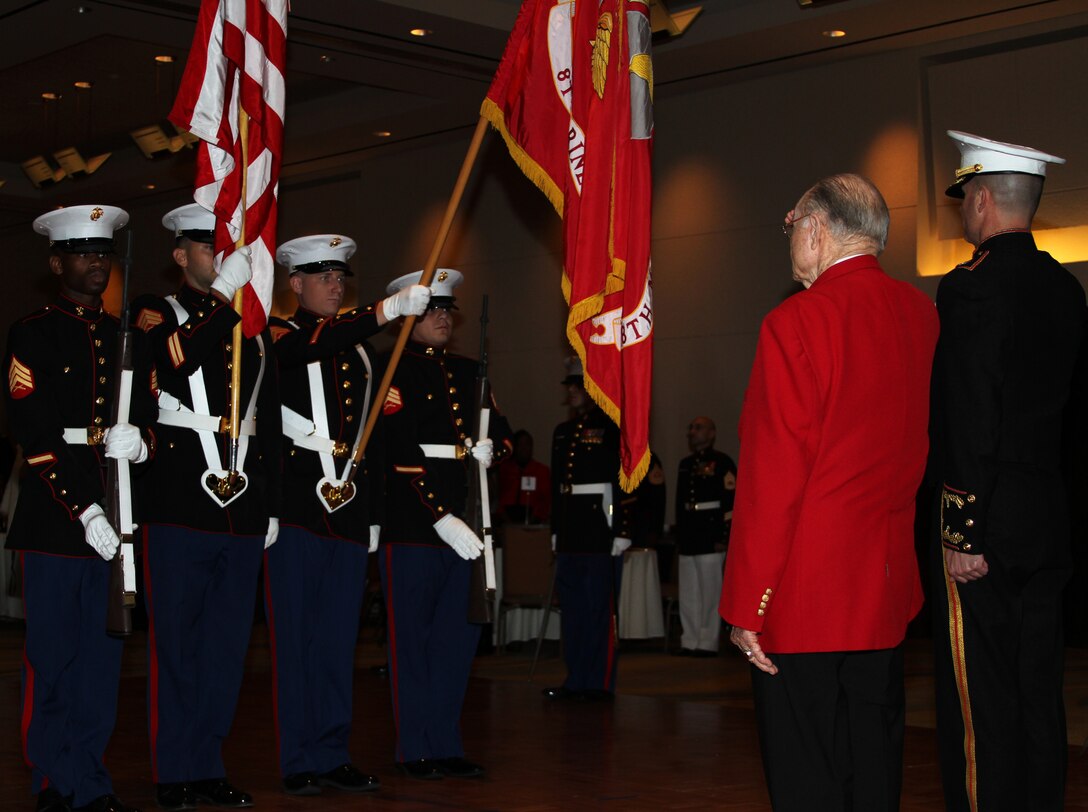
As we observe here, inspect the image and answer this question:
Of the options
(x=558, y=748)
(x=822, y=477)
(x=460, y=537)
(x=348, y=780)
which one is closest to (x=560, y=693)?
(x=558, y=748)

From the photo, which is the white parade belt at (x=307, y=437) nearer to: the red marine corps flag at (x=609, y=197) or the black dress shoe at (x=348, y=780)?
the red marine corps flag at (x=609, y=197)

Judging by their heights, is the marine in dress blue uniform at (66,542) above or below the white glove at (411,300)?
below

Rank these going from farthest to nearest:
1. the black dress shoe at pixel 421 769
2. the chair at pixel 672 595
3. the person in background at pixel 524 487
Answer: the person in background at pixel 524 487, the chair at pixel 672 595, the black dress shoe at pixel 421 769

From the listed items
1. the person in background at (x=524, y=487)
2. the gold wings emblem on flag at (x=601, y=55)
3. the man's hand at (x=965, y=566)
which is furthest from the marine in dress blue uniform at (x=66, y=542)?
the person in background at (x=524, y=487)

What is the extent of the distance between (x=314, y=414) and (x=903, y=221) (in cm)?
601

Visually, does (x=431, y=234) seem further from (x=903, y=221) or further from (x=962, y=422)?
(x=962, y=422)

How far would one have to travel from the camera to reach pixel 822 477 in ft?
8.76

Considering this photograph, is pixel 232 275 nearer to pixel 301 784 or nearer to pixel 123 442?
pixel 123 442

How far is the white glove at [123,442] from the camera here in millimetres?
3842

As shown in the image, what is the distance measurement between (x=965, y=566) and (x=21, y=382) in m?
2.48

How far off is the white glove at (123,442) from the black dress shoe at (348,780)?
129 cm

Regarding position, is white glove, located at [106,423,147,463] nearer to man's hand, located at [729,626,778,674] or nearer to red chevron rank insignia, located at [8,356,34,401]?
red chevron rank insignia, located at [8,356,34,401]

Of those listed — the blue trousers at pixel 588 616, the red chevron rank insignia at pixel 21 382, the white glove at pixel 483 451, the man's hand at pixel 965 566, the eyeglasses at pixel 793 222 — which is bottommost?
the blue trousers at pixel 588 616

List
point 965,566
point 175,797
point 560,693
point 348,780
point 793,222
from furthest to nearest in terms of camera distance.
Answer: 1. point 560,693
2. point 348,780
3. point 175,797
4. point 965,566
5. point 793,222
